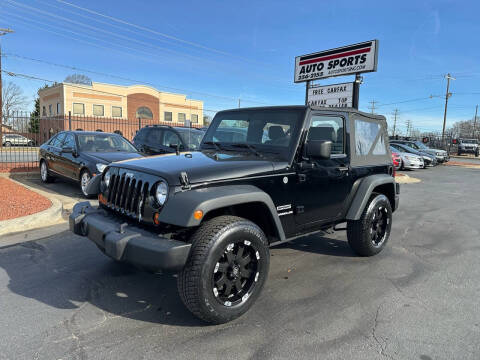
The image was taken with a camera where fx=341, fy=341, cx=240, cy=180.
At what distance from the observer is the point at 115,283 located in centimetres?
357

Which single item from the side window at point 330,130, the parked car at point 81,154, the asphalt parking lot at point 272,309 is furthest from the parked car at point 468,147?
the side window at point 330,130

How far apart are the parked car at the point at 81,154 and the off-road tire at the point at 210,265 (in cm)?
523

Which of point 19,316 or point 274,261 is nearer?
point 19,316

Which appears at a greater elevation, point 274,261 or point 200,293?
point 200,293

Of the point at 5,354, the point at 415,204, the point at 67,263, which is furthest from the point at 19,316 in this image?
the point at 415,204

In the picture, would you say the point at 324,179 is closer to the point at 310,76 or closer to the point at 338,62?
the point at 338,62

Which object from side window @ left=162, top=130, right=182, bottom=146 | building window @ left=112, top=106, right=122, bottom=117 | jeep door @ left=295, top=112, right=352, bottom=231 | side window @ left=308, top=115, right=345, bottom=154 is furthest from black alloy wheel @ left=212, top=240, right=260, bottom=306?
building window @ left=112, top=106, right=122, bottom=117

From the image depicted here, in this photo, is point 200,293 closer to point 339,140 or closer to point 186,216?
point 186,216

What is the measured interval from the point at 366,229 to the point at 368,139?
1.21 metres

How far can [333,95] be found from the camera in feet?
44.3

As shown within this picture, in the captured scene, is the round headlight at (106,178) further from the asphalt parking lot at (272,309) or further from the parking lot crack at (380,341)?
the parking lot crack at (380,341)

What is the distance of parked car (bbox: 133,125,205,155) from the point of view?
9.69m

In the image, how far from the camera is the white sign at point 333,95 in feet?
42.4

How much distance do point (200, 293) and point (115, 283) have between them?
55.9 inches
